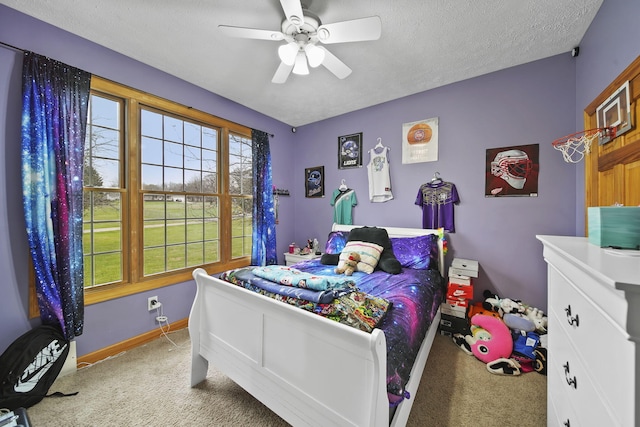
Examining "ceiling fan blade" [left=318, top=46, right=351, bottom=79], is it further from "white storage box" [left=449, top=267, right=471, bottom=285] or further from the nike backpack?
the nike backpack

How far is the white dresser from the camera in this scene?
487 millimetres

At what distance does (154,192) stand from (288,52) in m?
1.88

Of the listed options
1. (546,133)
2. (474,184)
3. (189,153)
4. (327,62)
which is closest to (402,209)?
(474,184)

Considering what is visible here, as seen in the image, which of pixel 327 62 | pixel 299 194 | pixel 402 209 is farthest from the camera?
pixel 299 194

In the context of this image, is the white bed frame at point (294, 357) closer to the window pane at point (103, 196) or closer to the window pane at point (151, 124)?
the window pane at point (103, 196)

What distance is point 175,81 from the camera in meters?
2.54

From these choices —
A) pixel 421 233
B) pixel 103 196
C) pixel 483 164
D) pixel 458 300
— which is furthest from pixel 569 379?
pixel 103 196

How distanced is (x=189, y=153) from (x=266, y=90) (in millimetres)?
1147

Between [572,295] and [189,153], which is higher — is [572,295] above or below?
below

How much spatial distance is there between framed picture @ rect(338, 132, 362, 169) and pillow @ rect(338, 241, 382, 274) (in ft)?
4.32

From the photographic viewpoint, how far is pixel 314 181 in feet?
12.5

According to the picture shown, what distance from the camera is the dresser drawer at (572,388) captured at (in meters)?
0.67

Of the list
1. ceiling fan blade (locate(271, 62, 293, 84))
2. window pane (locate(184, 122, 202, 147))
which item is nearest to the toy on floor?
ceiling fan blade (locate(271, 62, 293, 84))

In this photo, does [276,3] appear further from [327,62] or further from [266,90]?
[266,90]
